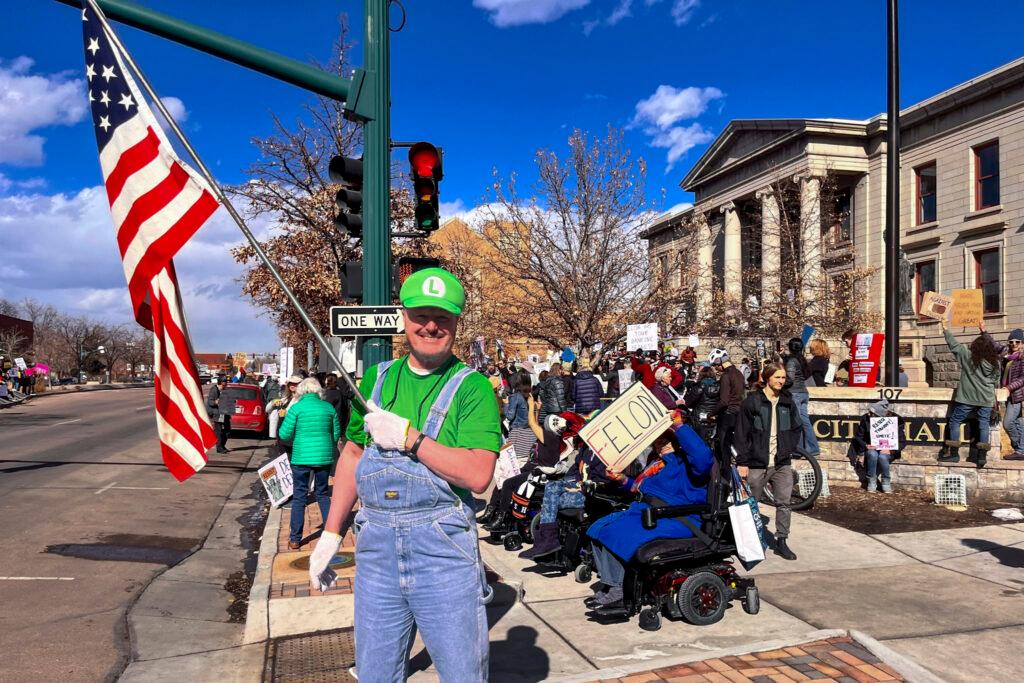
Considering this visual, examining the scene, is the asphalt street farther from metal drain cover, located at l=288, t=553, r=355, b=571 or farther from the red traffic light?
the red traffic light

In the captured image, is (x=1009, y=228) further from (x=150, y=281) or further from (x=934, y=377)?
(x=150, y=281)

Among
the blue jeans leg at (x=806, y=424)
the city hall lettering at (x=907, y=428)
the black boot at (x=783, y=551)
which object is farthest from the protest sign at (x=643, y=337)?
the black boot at (x=783, y=551)

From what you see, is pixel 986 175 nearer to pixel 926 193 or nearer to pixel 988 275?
pixel 926 193

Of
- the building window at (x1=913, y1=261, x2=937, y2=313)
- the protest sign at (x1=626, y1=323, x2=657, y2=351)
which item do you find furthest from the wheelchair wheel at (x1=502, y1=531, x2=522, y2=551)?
the building window at (x1=913, y1=261, x2=937, y2=313)

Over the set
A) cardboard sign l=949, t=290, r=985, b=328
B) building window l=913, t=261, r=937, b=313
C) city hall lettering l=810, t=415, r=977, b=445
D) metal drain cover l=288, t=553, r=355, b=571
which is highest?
building window l=913, t=261, r=937, b=313

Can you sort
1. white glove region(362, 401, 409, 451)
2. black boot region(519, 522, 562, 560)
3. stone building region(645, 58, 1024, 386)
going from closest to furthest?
white glove region(362, 401, 409, 451) → black boot region(519, 522, 562, 560) → stone building region(645, 58, 1024, 386)

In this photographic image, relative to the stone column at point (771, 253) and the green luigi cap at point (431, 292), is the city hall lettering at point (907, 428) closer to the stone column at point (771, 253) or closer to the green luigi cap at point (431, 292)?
the green luigi cap at point (431, 292)

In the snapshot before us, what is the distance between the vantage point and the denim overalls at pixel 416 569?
271 cm

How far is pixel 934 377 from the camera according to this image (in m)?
29.5

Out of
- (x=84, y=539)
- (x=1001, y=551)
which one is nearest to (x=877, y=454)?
(x=1001, y=551)

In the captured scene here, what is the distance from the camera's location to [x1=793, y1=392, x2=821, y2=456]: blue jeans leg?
10.3 metres

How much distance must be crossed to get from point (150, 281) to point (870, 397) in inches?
392

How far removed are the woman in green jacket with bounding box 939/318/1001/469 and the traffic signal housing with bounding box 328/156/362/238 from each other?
7.64 meters

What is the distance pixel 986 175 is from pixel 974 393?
25.4m
